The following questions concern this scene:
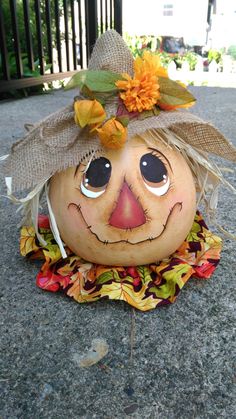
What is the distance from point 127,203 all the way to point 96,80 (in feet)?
1.28

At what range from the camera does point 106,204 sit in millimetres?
1238

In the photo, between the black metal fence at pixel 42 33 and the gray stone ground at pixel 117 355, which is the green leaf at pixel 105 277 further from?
the black metal fence at pixel 42 33

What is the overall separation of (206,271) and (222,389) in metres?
0.47

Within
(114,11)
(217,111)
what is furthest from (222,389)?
(114,11)

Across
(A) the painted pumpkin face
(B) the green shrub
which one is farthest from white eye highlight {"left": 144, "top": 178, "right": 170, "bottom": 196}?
(B) the green shrub

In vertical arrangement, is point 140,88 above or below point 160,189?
above

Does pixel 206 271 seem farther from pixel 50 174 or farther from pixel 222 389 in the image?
pixel 50 174

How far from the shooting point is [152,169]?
1260 millimetres

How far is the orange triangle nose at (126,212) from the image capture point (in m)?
1.23

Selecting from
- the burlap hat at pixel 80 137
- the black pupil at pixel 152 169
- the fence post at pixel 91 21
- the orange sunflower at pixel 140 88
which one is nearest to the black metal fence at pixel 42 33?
the fence post at pixel 91 21

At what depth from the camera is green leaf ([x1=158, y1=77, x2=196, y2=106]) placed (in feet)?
4.24

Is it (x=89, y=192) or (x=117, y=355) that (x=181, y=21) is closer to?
(x=89, y=192)

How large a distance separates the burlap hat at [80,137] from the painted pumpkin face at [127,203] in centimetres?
5

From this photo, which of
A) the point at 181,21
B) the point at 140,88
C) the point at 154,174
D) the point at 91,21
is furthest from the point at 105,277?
the point at 181,21
